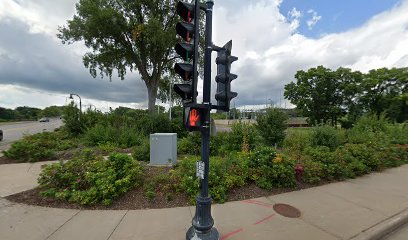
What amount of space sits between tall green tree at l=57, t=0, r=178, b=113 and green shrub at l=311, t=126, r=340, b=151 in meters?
13.9

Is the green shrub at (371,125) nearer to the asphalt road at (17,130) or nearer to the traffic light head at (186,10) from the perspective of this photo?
the traffic light head at (186,10)

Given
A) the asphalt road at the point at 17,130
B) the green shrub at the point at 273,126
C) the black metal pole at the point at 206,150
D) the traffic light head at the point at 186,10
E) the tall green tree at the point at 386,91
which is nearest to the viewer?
the traffic light head at the point at 186,10

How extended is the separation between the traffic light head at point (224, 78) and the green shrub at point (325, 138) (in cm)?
830

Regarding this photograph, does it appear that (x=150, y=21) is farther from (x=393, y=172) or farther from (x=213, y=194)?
(x=393, y=172)

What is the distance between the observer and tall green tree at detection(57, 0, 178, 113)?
58.6 ft

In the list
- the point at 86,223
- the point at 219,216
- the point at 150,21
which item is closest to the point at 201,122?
the point at 219,216

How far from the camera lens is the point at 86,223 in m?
3.59

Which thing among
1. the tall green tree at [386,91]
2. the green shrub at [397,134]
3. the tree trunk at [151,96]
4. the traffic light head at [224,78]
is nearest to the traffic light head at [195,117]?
the traffic light head at [224,78]

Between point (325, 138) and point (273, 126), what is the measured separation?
7.79 ft

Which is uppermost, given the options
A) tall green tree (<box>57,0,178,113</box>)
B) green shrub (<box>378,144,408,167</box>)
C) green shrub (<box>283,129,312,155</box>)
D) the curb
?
tall green tree (<box>57,0,178,113</box>)

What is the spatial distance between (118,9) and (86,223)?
20835 mm

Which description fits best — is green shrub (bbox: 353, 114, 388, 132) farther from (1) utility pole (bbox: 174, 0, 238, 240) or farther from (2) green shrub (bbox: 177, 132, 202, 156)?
(1) utility pole (bbox: 174, 0, 238, 240)

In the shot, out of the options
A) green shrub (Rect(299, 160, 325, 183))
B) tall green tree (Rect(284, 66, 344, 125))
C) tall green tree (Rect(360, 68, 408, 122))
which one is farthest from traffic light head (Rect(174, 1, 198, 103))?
tall green tree (Rect(360, 68, 408, 122))

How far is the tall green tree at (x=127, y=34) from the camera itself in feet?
58.6
